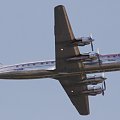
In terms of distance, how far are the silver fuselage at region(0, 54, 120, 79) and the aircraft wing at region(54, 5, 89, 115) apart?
40.9 inches

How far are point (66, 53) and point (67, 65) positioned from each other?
180 centimetres

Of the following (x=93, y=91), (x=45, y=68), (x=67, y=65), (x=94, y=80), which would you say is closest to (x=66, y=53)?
(x=67, y=65)

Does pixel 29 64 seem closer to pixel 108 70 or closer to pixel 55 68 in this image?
pixel 55 68

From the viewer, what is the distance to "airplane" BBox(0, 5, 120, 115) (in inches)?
2495

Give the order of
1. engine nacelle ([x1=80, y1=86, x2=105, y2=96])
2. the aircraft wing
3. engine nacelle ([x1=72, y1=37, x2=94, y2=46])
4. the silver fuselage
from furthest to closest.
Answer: engine nacelle ([x1=80, y1=86, x2=105, y2=96]), the silver fuselage, engine nacelle ([x1=72, y1=37, x2=94, y2=46]), the aircraft wing

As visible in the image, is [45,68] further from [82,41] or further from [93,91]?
[93,91]

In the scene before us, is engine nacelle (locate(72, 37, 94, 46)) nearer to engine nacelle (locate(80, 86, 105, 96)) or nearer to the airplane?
the airplane

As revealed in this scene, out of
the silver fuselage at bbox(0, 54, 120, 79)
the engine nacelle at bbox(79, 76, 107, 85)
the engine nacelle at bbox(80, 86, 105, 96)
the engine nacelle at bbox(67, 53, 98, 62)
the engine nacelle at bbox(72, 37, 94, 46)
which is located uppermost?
the engine nacelle at bbox(72, 37, 94, 46)

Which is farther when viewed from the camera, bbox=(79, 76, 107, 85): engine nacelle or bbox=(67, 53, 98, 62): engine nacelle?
bbox=(79, 76, 107, 85): engine nacelle

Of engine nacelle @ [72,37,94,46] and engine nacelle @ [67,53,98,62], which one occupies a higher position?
engine nacelle @ [72,37,94,46]

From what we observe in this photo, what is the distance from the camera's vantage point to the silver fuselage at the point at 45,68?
220ft

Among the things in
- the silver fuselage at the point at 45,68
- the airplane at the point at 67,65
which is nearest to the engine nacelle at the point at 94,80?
the airplane at the point at 67,65

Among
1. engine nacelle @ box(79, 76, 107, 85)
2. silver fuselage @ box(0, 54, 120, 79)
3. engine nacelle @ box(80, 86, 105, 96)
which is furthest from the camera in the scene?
engine nacelle @ box(80, 86, 105, 96)

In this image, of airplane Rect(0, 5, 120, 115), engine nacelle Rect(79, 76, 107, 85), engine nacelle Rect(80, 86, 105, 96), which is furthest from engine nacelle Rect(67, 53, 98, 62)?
engine nacelle Rect(80, 86, 105, 96)
